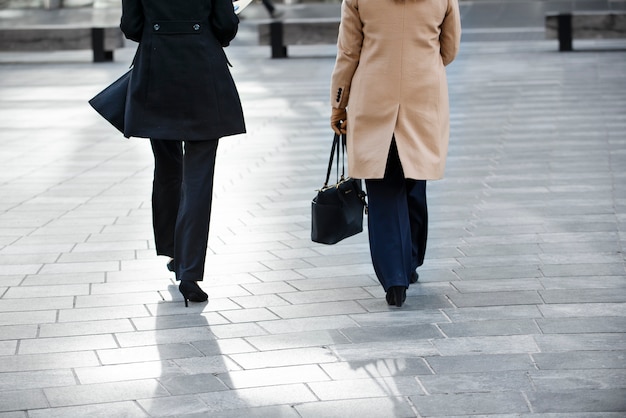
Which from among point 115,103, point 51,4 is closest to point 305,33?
point 115,103

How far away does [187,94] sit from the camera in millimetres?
5457

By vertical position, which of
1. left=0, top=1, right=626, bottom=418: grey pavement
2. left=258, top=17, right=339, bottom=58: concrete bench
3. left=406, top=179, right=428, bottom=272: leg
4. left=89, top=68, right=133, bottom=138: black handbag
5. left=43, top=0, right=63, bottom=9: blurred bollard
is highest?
left=89, top=68, right=133, bottom=138: black handbag

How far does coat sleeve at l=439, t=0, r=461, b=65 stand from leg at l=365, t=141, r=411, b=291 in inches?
19.8

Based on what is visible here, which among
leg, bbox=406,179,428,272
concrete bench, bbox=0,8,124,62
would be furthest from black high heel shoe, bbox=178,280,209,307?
concrete bench, bbox=0,8,124,62

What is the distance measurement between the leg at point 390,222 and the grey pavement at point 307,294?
0.21 m

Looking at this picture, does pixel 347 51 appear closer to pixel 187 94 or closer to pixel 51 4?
A: pixel 187 94

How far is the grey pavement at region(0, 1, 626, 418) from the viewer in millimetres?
4199

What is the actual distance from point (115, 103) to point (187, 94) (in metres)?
0.42

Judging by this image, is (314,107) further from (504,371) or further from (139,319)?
(504,371)

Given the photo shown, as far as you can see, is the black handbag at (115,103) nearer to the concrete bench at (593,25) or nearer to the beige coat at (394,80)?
the beige coat at (394,80)

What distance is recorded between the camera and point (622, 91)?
13602 millimetres

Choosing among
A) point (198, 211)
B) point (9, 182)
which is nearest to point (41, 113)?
point (9, 182)

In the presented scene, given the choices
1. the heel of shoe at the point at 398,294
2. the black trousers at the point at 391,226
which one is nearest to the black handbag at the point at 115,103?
the black trousers at the point at 391,226

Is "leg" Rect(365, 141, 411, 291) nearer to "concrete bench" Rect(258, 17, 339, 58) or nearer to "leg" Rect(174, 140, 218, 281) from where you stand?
"leg" Rect(174, 140, 218, 281)
